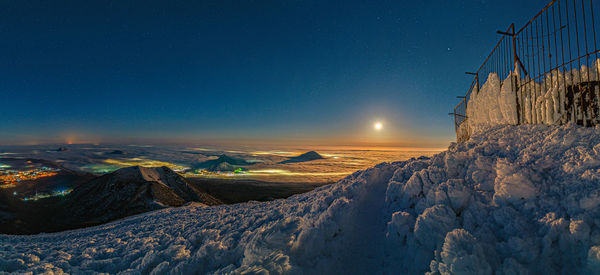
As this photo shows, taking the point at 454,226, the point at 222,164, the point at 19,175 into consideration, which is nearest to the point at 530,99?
the point at 454,226

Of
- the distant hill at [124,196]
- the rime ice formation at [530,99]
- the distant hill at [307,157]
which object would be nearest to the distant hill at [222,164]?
the distant hill at [307,157]

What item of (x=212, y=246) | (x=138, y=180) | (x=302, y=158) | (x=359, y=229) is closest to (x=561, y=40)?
(x=359, y=229)

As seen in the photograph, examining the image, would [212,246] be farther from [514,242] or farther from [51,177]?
[51,177]

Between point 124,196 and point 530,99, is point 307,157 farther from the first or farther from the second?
point 530,99

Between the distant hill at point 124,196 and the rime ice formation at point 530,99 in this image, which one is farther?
the distant hill at point 124,196

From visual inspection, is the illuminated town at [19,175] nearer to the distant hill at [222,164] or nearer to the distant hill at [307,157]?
the distant hill at [222,164]
